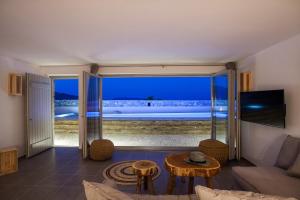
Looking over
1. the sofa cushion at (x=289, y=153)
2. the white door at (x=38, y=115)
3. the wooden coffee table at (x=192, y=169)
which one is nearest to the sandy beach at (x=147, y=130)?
the white door at (x=38, y=115)

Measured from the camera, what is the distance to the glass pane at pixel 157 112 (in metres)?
7.11

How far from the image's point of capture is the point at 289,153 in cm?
276

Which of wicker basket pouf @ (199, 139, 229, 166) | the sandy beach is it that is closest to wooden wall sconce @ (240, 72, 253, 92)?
wicker basket pouf @ (199, 139, 229, 166)

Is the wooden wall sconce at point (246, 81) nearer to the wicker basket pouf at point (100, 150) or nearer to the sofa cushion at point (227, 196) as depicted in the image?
the wicker basket pouf at point (100, 150)

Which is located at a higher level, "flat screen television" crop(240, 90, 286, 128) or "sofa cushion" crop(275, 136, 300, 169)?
"flat screen television" crop(240, 90, 286, 128)

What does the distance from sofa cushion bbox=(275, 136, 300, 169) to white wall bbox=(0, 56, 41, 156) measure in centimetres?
514

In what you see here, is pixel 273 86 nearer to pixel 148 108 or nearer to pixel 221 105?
pixel 221 105

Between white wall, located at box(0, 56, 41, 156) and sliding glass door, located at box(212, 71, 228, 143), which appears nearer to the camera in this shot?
white wall, located at box(0, 56, 41, 156)

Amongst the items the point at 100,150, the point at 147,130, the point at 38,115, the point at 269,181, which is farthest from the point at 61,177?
the point at 147,130

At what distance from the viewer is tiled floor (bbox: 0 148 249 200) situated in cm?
299

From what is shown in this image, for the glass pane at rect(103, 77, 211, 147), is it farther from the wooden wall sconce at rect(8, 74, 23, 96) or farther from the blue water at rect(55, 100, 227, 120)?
the wooden wall sconce at rect(8, 74, 23, 96)

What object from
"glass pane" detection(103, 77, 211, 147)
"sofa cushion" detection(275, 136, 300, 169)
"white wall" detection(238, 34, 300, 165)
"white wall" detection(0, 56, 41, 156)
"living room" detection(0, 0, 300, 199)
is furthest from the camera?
"glass pane" detection(103, 77, 211, 147)

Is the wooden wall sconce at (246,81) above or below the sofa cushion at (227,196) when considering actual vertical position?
above

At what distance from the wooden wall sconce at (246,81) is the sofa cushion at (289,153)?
155 centimetres
